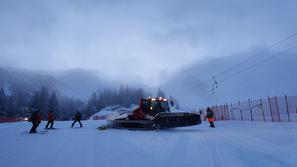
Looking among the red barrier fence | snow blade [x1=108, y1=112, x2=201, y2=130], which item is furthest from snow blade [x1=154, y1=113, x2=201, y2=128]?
the red barrier fence

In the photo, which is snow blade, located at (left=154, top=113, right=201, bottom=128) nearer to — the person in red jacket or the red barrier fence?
the person in red jacket

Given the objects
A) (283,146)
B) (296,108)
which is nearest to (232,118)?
(296,108)

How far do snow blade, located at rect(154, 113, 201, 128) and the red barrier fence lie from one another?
892 cm

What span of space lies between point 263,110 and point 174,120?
40.5 ft

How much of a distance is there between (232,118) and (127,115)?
14.1 m

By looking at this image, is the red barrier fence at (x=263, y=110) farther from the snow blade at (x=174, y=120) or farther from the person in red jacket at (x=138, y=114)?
the person in red jacket at (x=138, y=114)

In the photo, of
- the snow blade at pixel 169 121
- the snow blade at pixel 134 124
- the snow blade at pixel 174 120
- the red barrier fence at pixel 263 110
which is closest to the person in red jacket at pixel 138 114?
the snow blade at pixel 134 124

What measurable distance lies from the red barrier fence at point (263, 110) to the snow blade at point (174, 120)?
8.92 metres

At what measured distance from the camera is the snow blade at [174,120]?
16969 millimetres

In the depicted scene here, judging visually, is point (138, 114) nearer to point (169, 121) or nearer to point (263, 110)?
point (169, 121)

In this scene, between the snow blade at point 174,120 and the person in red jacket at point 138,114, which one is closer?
the snow blade at point 174,120

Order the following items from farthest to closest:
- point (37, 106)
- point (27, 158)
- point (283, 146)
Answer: point (37, 106) → point (283, 146) → point (27, 158)

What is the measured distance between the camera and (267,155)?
710 cm

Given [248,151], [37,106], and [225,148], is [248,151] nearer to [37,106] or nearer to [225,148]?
[225,148]
